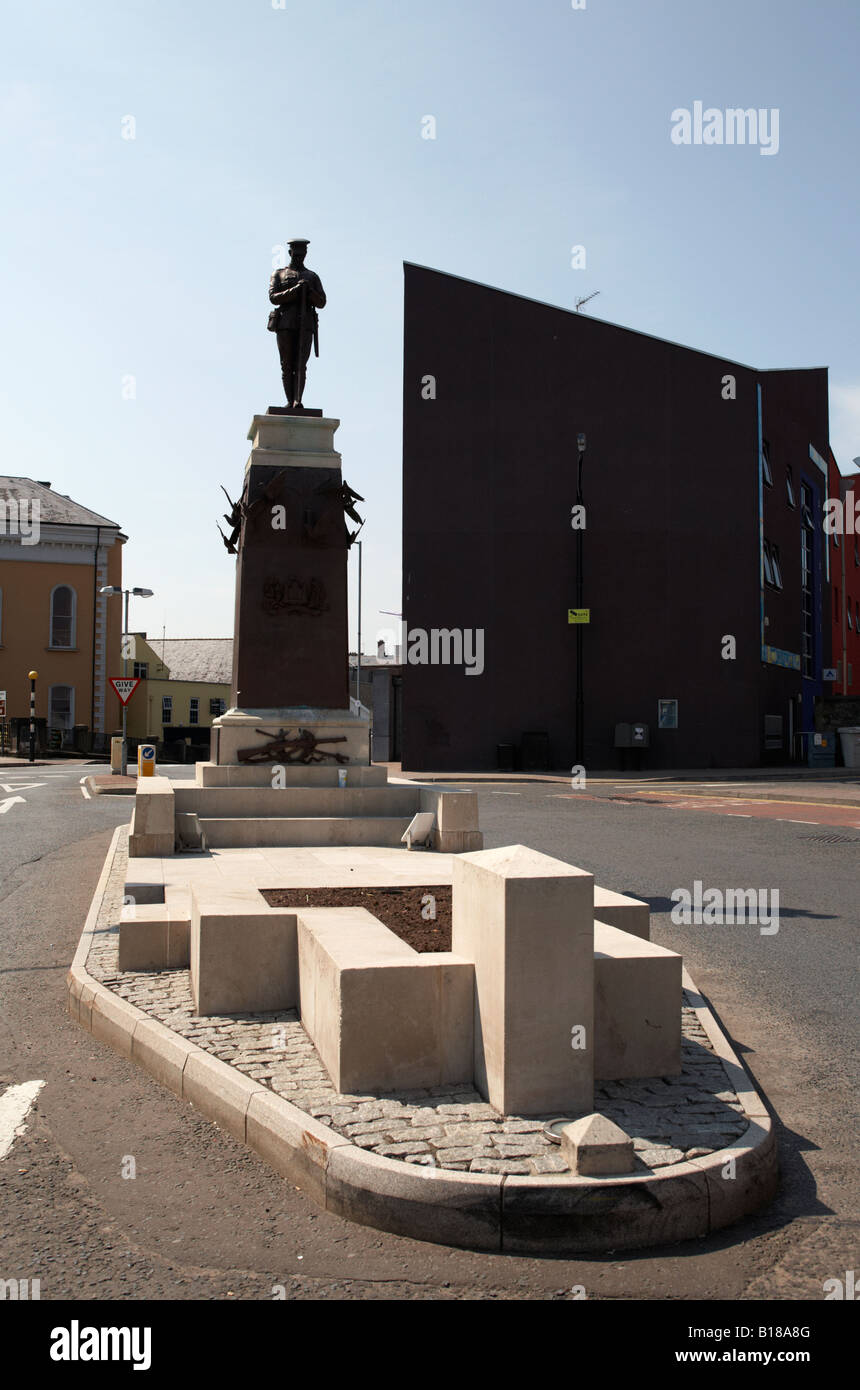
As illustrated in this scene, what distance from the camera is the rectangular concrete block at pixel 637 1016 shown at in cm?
478

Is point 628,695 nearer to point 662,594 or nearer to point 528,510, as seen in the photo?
point 662,594

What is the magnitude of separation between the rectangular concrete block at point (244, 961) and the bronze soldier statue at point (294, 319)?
406 inches

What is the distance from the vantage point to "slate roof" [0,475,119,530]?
53969 mm

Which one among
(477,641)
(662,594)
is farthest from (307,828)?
(662,594)

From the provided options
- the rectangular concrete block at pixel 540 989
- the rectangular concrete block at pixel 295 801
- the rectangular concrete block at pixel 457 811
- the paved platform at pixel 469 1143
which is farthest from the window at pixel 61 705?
the rectangular concrete block at pixel 540 989

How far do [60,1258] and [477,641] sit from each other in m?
30.1

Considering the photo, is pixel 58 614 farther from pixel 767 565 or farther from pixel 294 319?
pixel 294 319

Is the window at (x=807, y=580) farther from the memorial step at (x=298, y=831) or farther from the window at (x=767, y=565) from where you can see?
the memorial step at (x=298, y=831)

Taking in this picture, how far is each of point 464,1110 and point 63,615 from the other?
52404 millimetres

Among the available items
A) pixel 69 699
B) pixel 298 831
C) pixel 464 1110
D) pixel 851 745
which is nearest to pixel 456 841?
pixel 298 831

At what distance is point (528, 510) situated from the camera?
33406 millimetres

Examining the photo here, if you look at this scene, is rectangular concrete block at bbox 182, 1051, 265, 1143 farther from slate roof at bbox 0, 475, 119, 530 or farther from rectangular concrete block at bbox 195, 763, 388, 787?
slate roof at bbox 0, 475, 119, 530

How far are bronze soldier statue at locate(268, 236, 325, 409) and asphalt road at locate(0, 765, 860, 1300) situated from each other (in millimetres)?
8925

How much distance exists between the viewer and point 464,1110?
168 inches
